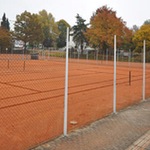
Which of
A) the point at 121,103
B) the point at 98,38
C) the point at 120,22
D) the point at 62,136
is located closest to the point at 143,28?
the point at 120,22

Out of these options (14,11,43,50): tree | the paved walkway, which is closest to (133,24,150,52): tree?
the paved walkway

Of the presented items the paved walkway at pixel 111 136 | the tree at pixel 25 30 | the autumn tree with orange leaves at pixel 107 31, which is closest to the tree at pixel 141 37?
the autumn tree with orange leaves at pixel 107 31

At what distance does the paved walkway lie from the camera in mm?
4968

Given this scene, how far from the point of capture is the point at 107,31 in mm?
46406

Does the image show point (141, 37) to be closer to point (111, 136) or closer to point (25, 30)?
point (111, 136)

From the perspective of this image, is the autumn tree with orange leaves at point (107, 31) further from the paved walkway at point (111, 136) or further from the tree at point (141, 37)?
the paved walkway at point (111, 136)

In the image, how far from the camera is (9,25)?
502 centimetres

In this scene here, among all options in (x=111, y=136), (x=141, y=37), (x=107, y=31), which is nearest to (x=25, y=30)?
(x=111, y=136)

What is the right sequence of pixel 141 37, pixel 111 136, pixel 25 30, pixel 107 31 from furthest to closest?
pixel 141 37 < pixel 107 31 < pixel 111 136 < pixel 25 30

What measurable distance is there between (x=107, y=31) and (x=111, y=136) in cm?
4218

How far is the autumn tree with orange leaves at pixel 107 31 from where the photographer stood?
151 ft

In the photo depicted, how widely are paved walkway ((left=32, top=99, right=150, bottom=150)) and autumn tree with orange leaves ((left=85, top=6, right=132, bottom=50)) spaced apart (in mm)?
39227

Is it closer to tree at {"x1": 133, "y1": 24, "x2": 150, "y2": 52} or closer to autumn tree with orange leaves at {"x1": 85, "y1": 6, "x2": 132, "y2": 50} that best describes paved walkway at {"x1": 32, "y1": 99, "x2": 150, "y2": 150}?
autumn tree with orange leaves at {"x1": 85, "y1": 6, "x2": 132, "y2": 50}

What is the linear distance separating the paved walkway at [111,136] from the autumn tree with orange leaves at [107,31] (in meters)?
39.2
